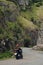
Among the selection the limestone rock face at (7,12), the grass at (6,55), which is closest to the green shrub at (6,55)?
the grass at (6,55)

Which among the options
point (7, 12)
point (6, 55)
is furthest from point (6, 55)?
point (7, 12)

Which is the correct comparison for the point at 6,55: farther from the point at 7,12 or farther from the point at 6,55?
the point at 7,12

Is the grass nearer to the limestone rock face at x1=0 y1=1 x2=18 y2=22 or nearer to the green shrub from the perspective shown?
the green shrub

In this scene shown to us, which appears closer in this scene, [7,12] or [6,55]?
[6,55]

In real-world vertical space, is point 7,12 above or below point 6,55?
above

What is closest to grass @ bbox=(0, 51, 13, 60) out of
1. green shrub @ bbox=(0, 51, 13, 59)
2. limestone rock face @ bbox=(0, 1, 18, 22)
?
green shrub @ bbox=(0, 51, 13, 59)

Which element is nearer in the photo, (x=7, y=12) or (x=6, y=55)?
(x=6, y=55)

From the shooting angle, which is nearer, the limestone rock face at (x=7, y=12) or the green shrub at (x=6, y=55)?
the green shrub at (x=6, y=55)

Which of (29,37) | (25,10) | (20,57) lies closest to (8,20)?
(20,57)

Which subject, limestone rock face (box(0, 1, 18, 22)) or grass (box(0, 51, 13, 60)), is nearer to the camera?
grass (box(0, 51, 13, 60))

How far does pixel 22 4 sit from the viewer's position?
35.4 metres

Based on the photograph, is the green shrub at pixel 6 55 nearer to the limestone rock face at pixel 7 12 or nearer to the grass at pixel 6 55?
the grass at pixel 6 55

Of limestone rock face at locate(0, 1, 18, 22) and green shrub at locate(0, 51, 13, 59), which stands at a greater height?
limestone rock face at locate(0, 1, 18, 22)

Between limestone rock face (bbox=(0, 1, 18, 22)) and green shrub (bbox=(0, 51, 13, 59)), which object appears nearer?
green shrub (bbox=(0, 51, 13, 59))
